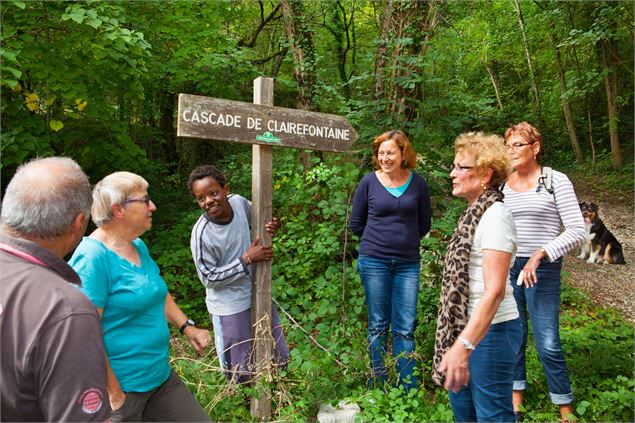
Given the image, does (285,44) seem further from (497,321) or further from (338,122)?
(497,321)

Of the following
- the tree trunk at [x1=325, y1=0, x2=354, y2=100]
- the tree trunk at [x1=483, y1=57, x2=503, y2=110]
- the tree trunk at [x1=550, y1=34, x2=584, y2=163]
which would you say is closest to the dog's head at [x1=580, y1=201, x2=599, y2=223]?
the tree trunk at [x1=325, y1=0, x2=354, y2=100]

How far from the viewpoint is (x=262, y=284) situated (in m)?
3.23

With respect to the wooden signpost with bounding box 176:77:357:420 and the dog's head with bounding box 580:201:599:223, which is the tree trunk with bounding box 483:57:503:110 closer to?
the dog's head with bounding box 580:201:599:223

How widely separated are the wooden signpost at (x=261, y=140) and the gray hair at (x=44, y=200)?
1540 millimetres

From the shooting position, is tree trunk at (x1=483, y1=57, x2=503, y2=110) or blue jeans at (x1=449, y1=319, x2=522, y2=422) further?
tree trunk at (x1=483, y1=57, x2=503, y2=110)

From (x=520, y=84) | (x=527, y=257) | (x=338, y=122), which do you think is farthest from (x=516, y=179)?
(x=520, y=84)

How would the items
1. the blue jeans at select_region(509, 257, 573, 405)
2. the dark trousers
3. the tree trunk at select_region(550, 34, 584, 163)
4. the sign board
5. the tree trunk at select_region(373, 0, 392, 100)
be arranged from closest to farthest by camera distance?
the dark trousers → the sign board → the blue jeans at select_region(509, 257, 573, 405) → the tree trunk at select_region(373, 0, 392, 100) → the tree trunk at select_region(550, 34, 584, 163)

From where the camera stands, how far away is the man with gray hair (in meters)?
1.17

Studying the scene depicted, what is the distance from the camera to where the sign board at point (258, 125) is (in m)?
2.90

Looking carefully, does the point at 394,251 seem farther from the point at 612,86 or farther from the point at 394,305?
the point at 612,86

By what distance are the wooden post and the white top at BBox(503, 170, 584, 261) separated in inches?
67.7

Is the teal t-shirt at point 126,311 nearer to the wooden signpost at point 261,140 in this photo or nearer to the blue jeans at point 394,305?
the wooden signpost at point 261,140

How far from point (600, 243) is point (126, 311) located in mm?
7929

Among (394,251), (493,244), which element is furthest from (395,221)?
(493,244)
